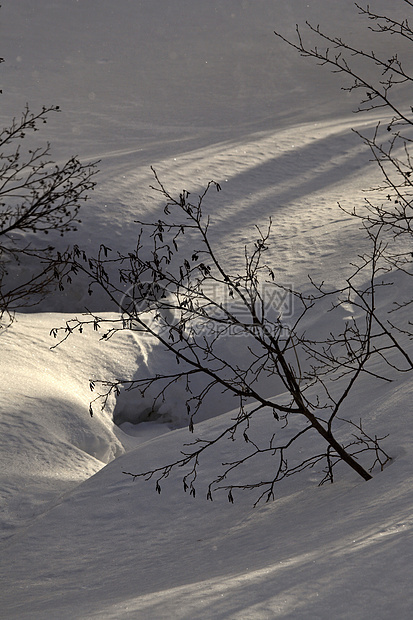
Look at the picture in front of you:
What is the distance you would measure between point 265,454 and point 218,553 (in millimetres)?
1181

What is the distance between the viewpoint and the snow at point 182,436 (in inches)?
Answer: 82.9

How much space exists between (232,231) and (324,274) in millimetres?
2626

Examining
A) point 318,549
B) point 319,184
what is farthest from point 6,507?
point 319,184

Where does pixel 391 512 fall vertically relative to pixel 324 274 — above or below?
below

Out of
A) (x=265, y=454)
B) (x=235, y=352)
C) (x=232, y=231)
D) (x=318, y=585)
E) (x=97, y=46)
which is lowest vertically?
(x=318, y=585)

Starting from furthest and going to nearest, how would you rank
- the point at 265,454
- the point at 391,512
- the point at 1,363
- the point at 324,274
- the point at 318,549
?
the point at 324,274
the point at 1,363
the point at 265,454
the point at 391,512
the point at 318,549

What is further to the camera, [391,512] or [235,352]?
[235,352]

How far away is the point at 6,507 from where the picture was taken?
444cm

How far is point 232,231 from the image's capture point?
10070mm

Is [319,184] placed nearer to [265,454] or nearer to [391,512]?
[265,454]

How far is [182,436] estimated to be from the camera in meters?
4.65

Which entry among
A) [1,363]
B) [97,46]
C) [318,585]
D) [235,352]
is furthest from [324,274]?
[97,46]

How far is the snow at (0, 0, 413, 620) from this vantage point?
2105 mm

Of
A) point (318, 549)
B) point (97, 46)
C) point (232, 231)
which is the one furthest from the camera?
point (97, 46)
